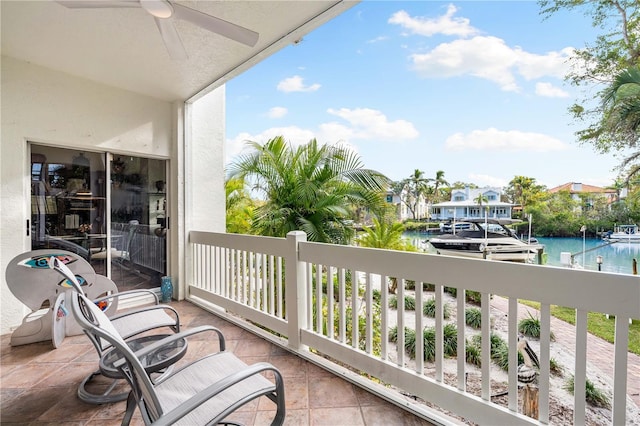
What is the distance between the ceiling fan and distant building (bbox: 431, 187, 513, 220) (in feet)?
7.89

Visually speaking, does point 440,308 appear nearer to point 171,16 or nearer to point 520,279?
point 520,279

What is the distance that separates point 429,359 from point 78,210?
4.65m

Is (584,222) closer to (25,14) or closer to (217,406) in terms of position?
(217,406)

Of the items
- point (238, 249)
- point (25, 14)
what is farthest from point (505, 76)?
point (25, 14)

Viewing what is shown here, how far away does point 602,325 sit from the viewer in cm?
162

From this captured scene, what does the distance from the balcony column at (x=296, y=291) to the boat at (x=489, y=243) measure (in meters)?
1.23

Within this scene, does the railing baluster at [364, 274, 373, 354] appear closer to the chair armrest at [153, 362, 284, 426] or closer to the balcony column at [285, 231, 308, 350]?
the balcony column at [285, 231, 308, 350]

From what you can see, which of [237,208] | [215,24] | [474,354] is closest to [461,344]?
[474,354]

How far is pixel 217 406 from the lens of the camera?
1.27 metres

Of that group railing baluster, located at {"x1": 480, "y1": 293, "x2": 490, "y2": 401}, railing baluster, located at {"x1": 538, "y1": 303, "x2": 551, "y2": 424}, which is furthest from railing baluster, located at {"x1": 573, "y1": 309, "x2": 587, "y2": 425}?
railing baluster, located at {"x1": 480, "y1": 293, "x2": 490, "y2": 401}

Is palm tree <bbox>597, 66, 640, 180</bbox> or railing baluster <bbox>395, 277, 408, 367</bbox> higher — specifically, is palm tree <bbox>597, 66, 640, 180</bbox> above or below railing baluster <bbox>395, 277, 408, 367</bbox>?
above

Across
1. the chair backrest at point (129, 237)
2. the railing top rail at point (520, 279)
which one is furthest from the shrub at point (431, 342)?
the chair backrest at point (129, 237)

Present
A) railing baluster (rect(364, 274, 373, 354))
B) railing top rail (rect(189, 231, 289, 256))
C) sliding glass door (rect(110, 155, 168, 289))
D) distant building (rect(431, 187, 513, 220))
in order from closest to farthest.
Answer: railing baluster (rect(364, 274, 373, 354)) → distant building (rect(431, 187, 513, 220)) → railing top rail (rect(189, 231, 289, 256)) → sliding glass door (rect(110, 155, 168, 289))

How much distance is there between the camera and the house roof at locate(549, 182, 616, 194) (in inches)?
86.2
